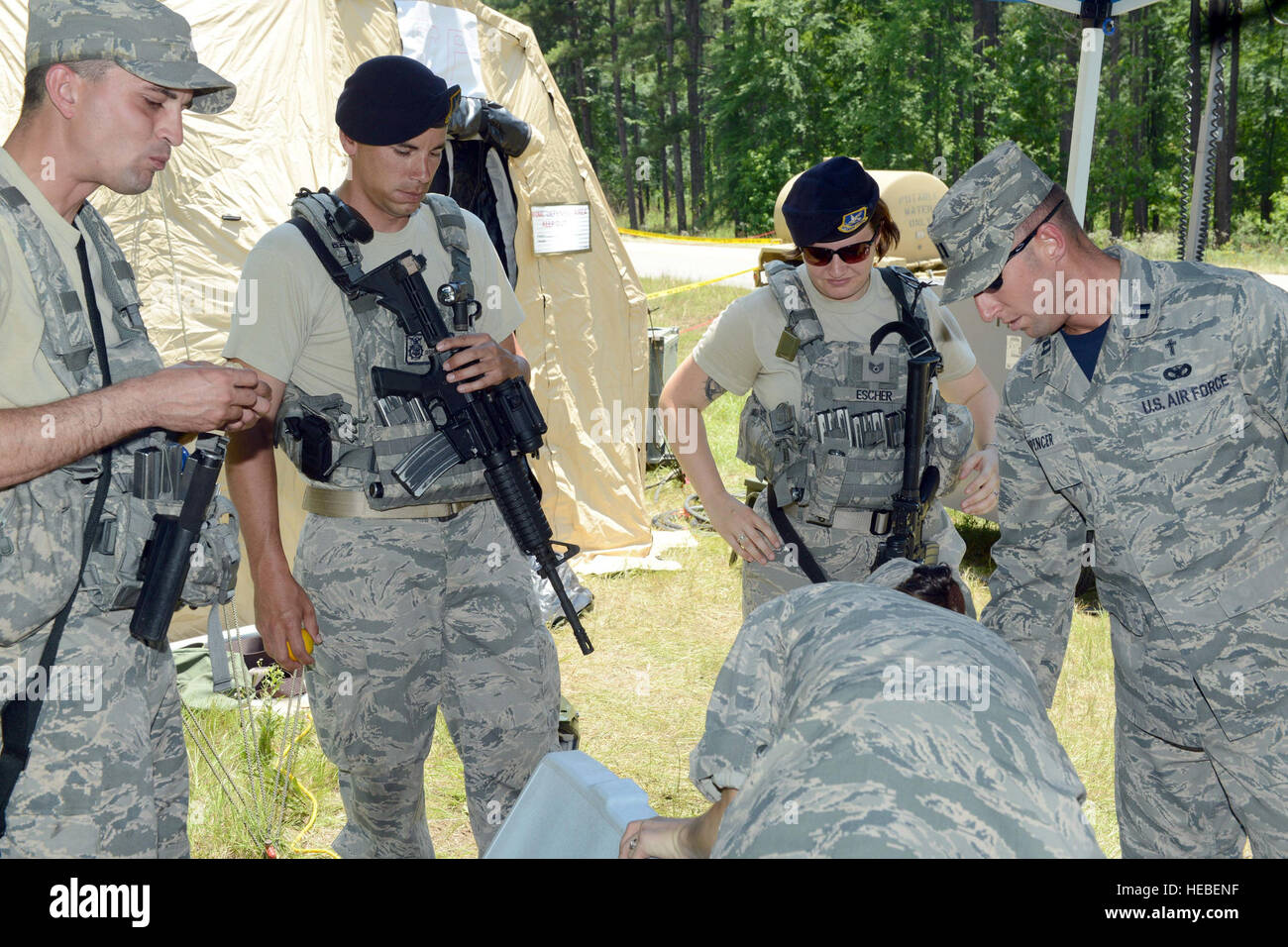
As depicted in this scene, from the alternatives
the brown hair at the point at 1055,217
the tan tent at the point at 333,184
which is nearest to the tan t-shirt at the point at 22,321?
the brown hair at the point at 1055,217

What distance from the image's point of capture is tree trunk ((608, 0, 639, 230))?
118ft

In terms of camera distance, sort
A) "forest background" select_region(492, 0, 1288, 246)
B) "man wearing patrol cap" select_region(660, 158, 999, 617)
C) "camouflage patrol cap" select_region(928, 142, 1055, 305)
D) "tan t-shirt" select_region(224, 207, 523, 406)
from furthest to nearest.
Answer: "forest background" select_region(492, 0, 1288, 246) < "man wearing patrol cap" select_region(660, 158, 999, 617) < "tan t-shirt" select_region(224, 207, 523, 406) < "camouflage patrol cap" select_region(928, 142, 1055, 305)

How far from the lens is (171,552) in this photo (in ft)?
7.34

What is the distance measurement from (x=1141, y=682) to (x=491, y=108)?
14.4ft

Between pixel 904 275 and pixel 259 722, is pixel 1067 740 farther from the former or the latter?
pixel 259 722

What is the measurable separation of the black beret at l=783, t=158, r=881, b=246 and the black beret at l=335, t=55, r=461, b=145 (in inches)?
39.6

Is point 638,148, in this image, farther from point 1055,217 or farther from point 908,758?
point 908,758

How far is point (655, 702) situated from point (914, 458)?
2.37 meters

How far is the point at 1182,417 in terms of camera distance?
2.46 metres

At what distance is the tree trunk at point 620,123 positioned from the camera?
36.1m

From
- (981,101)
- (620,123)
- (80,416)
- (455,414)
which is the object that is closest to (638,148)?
(620,123)

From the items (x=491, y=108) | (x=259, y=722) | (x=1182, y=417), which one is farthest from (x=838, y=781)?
(x=491, y=108)

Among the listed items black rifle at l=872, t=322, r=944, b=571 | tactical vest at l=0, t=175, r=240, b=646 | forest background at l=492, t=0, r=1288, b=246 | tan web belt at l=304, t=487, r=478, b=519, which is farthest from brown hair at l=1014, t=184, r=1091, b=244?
forest background at l=492, t=0, r=1288, b=246

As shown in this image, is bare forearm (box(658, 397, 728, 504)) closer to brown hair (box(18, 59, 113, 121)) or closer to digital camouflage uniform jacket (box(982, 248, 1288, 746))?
digital camouflage uniform jacket (box(982, 248, 1288, 746))
